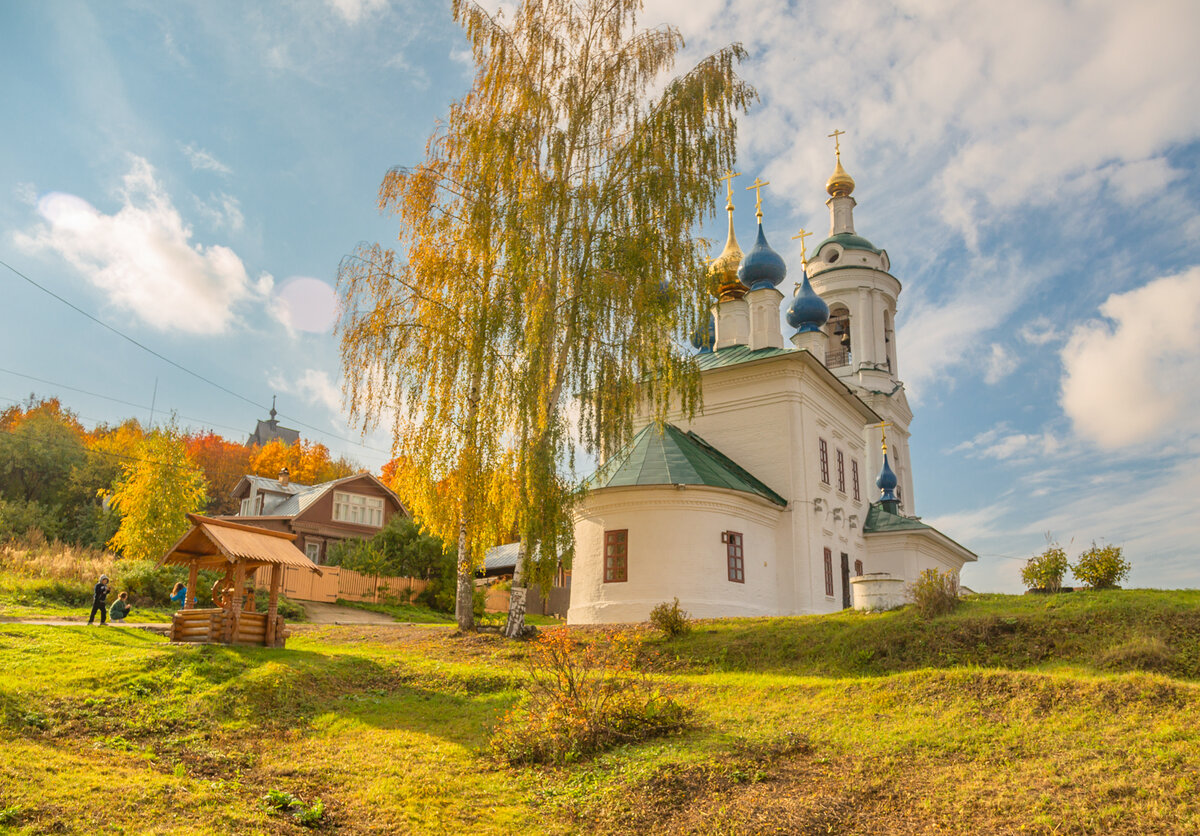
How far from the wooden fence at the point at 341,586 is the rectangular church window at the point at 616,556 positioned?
13.5 metres

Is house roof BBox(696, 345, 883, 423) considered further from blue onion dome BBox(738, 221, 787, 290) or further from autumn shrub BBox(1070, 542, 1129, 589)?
autumn shrub BBox(1070, 542, 1129, 589)

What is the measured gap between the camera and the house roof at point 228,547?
14711mm

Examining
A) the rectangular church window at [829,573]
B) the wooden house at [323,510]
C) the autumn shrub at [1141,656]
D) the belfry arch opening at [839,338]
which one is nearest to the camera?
the autumn shrub at [1141,656]

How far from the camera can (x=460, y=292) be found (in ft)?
56.9

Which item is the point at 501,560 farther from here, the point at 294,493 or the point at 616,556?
the point at 616,556

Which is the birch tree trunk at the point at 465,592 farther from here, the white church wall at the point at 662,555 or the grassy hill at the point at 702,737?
the white church wall at the point at 662,555

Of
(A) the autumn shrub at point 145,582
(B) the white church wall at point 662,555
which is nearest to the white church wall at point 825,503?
(B) the white church wall at point 662,555

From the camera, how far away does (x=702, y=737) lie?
9.90 meters

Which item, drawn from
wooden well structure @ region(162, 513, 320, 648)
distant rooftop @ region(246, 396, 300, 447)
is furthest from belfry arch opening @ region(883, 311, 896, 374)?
distant rooftop @ region(246, 396, 300, 447)

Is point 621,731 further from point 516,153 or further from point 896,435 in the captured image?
point 896,435

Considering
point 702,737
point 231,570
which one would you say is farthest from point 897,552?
point 231,570

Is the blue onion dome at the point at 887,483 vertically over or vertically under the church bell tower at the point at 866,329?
under

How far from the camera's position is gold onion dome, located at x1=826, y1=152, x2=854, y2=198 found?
43312 millimetres

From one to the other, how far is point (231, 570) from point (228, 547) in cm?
120
